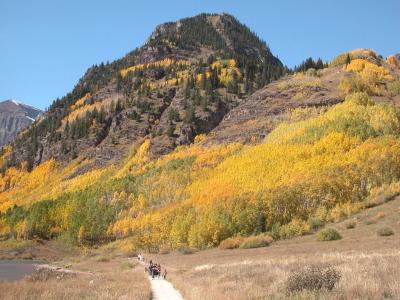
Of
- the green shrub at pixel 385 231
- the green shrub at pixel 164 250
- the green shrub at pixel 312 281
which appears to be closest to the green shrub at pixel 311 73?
the green shrub at pixel 164 250

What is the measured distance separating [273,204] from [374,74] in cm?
9722

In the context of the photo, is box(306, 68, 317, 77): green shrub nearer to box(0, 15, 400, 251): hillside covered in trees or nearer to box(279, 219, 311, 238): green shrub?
box(0, 15, 400, 251): hillside covered in trees

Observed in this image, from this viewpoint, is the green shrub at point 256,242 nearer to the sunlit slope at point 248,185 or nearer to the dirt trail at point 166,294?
the sunlit slope at point 248,185

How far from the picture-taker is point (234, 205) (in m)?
102

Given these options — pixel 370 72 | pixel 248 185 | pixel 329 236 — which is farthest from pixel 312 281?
pixel 370 72

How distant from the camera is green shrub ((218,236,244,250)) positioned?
8838 centimetres

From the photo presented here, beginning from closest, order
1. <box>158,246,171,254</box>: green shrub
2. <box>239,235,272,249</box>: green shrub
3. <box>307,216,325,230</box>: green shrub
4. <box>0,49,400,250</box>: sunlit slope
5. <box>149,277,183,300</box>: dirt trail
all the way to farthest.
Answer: <box>149,277,183,300</box>: dirt trail < <box>239,235,272,249</box>: green shrub < <box>307,216,325,230</box>: green shrub < <box>0,49,400,250</box>: sunlit slope < <box>158,246,171,254</box>: green shrub

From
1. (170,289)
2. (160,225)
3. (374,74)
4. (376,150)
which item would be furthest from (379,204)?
(374,74)

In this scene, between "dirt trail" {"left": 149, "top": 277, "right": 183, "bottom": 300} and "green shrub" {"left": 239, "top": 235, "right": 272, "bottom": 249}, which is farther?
"green shrub" {"left": 239, "top": 235, "right": 272, "bottom": 249}

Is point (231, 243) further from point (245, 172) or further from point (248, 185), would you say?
point (245, 172)

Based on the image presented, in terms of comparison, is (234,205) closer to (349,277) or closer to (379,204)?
(379,204)

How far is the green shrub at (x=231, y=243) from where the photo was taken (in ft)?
290

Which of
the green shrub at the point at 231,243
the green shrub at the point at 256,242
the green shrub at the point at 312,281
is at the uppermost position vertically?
the green shrub at the point at 312,281

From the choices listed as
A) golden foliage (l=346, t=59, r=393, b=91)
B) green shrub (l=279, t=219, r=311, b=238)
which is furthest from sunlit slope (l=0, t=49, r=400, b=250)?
golden foliage (l=346, t=59, r=393, b=91)
